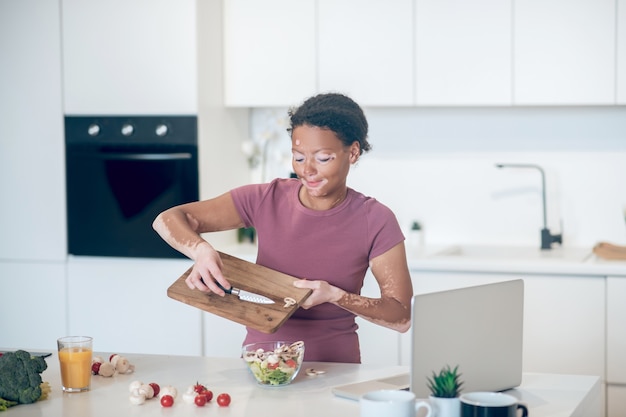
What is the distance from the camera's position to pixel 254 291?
2275mm

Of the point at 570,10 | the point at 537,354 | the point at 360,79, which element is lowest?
the point at 537,354

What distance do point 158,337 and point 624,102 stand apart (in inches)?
85.2

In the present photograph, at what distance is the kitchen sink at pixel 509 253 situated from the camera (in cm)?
381

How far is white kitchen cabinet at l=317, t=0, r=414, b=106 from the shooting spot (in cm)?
391

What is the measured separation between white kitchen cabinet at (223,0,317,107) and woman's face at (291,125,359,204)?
1.59 m

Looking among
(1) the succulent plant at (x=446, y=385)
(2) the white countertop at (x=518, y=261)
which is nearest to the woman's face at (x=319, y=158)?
(1) the succulent plant at (x=446, y=385)

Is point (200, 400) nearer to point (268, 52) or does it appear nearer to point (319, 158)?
point (319, 158)

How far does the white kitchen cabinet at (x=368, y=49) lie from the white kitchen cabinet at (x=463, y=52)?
0.21 feet

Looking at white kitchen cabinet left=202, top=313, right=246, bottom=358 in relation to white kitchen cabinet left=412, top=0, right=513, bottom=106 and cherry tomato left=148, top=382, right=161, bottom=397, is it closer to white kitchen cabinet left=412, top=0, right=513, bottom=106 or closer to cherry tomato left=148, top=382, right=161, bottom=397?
white kitchen cabinet left=412, top=0, right=513, bottom=106

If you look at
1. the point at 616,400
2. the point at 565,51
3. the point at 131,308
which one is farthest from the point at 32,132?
the point at 616,400

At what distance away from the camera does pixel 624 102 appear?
3744 mm

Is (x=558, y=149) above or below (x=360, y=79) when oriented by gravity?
below

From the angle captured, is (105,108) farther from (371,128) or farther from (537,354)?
(537,354)

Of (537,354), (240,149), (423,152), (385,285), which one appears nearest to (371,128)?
(423,152)
